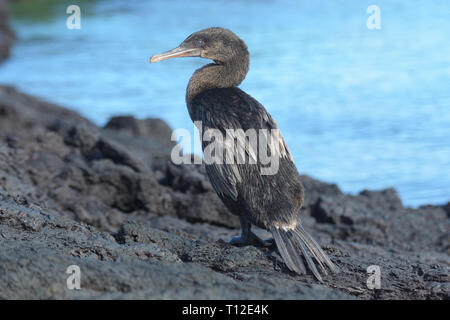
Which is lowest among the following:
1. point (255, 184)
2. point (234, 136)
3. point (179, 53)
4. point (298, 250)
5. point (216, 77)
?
point (298, 250)

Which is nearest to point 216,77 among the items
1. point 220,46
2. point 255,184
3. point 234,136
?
point 220,46

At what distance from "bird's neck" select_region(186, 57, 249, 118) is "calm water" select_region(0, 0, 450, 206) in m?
4.50

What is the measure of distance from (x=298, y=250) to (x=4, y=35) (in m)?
Answer: 17.8

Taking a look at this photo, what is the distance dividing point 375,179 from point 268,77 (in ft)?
15.4

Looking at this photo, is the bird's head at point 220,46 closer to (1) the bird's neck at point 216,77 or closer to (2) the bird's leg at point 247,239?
(1) the bird's neck at point 216,77

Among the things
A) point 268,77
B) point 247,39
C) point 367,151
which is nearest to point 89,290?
point 367,151

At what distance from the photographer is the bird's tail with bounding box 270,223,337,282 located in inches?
145

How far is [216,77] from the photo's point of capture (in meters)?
4.59

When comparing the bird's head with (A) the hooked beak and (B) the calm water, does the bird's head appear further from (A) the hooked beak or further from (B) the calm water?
(B) the calm water

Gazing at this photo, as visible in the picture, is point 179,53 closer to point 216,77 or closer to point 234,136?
point 216,77

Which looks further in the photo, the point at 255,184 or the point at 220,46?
the point at 220,46

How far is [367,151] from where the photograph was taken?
9.94 meters

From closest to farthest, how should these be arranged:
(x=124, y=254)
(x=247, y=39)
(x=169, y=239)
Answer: (x=124, y=254) → (x=169, y=239) → (x=247, y=39)
